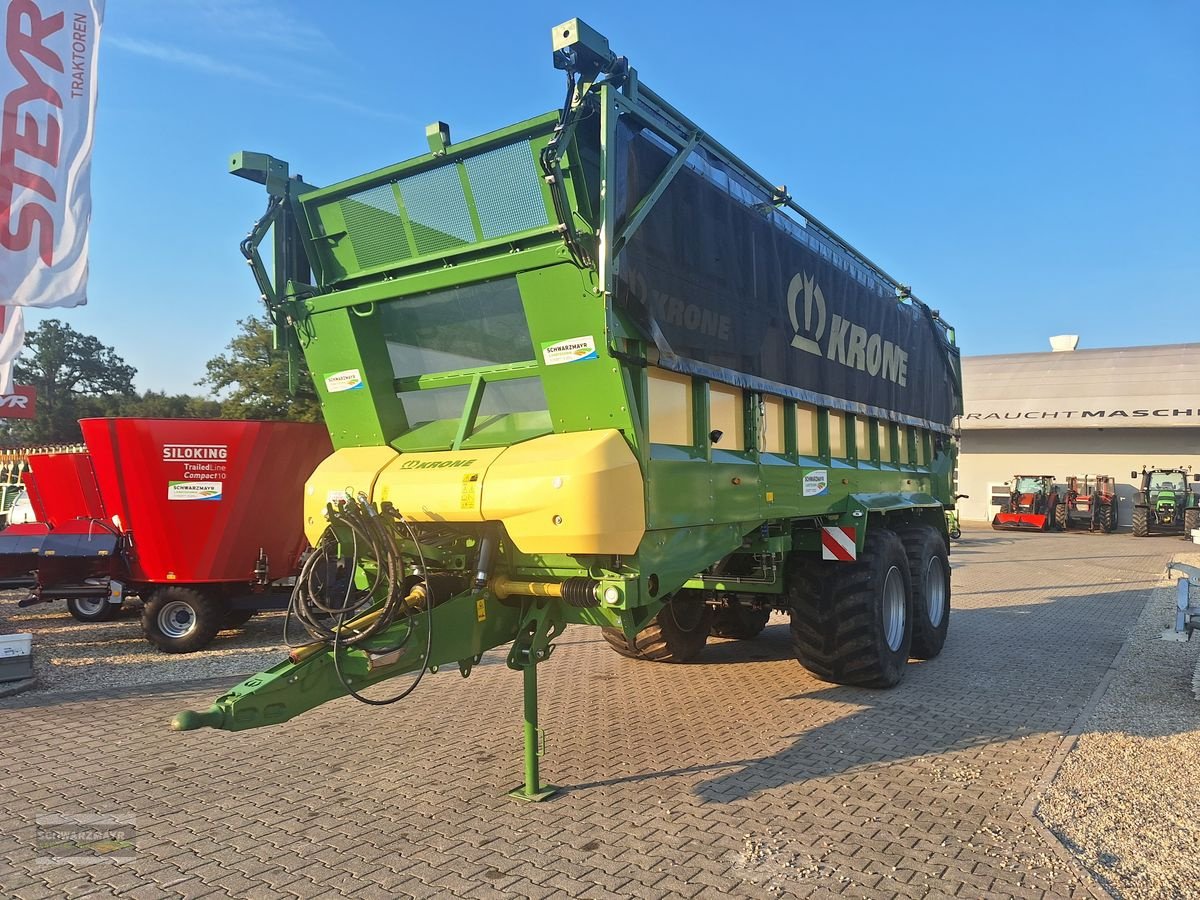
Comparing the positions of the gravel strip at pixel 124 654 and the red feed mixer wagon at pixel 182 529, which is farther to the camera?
the red feed mixer wagon at pixel 182 529

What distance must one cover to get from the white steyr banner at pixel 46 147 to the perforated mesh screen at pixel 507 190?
483cm

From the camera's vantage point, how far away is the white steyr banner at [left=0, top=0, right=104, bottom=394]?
6758 mm

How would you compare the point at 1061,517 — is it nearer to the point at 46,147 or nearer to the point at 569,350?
the point at 569,350

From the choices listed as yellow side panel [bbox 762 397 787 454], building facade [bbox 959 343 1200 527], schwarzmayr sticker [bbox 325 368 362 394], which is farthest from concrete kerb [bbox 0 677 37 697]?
building facade [bbox 959 343 1200 527]

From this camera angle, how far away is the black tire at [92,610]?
1077cm

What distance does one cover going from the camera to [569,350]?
413 centimetres

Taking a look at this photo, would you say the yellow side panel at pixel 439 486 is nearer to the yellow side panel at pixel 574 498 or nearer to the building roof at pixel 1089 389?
the yellow side panel at pixel 574 498

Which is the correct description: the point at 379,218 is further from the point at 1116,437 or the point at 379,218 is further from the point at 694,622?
the point at 1116,437

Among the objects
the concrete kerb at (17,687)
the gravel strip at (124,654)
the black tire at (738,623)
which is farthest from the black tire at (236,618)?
the black tire at (738,623)

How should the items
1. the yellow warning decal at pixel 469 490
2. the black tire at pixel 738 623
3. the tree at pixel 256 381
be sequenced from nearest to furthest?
the yellow warning decal at pixel 469 490, the black tire at pixel 738 623, the tree at pixel 256 381

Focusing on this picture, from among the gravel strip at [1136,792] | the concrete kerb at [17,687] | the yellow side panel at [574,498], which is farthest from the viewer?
the concrete kerb at [17,687]

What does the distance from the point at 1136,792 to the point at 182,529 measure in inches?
344

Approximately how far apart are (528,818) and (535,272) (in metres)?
2.86

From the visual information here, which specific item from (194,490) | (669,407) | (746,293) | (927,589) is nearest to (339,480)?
(669,407)
